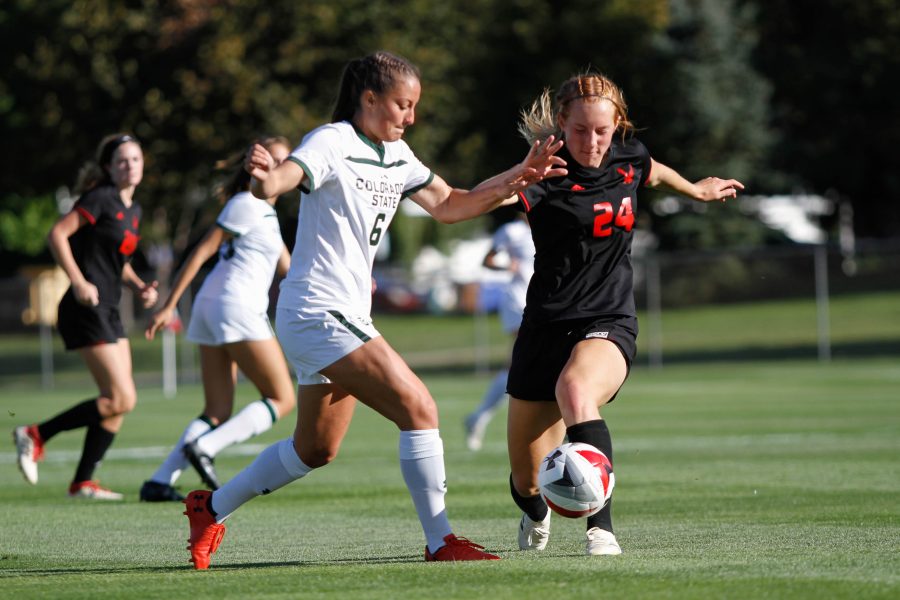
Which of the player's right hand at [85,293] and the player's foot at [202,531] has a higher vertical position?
the player's right hand at [85,293]

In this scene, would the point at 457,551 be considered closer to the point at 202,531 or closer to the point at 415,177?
the point at 202,531

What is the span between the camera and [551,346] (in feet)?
22.7

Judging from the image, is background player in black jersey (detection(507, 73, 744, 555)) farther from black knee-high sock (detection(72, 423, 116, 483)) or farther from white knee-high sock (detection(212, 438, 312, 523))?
black knee-high sock (detection(72, 423, 116, 483))

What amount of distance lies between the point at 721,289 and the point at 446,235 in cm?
2714

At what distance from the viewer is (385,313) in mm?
40281

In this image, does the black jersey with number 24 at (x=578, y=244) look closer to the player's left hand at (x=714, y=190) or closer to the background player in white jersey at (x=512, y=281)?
the player's left hand at (x=714, y=190)

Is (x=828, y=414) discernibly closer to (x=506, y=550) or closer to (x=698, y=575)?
(x=506, y=550)

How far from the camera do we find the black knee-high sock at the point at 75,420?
10.5 m

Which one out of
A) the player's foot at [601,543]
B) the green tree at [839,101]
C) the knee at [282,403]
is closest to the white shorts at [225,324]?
the knee at [282,403]

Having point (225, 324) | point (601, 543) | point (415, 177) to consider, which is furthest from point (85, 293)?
point (601, 543)

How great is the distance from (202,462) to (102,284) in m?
1.47

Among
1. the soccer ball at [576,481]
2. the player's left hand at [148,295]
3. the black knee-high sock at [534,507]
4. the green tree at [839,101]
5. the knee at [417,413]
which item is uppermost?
the green tree at [839,101]

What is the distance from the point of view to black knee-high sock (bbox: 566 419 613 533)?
6441 millimetres

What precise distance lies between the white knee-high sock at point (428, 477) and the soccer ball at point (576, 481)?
1.50 ft
